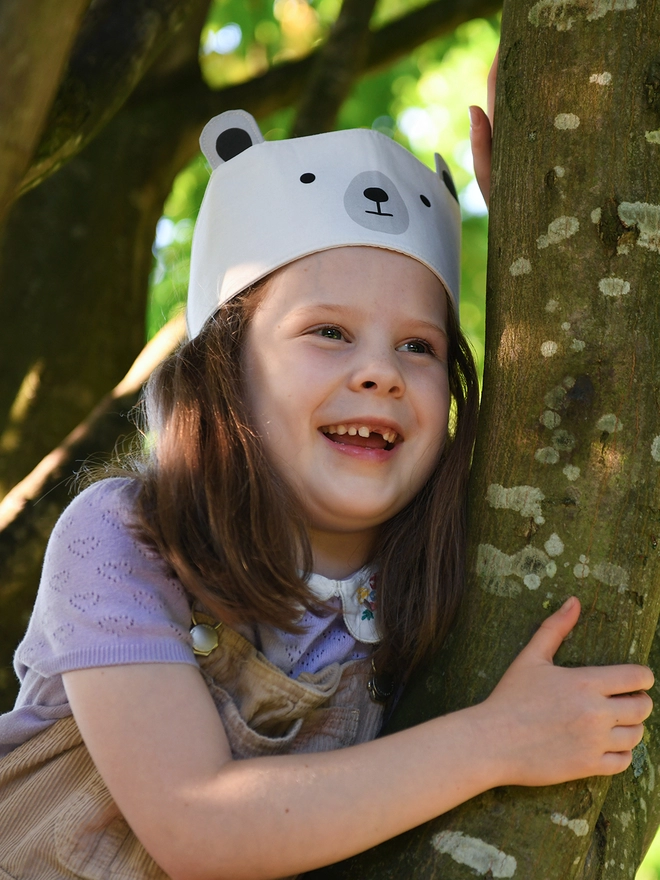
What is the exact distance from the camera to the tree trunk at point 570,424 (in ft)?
5.99

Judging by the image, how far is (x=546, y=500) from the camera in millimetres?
1875

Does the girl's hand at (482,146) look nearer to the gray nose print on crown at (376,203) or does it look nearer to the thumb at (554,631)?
the gray nose print on crown at (376,203)

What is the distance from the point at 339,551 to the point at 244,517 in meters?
0.35

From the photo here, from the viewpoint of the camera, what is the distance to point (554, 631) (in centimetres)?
181

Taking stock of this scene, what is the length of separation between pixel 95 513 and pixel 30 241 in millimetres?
2750

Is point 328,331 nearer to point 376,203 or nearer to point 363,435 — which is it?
point 363,435

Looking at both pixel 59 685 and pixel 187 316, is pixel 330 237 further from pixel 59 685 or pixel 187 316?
pixel 59 685

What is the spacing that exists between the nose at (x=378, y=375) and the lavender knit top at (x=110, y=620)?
46 centimetres

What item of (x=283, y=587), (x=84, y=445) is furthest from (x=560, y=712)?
(x=84, y=445)

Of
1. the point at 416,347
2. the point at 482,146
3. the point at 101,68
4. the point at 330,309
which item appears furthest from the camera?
the point at 101,68

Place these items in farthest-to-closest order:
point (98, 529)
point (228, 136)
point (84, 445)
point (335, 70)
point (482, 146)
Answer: point (335, 70), point (84, 445), point (228, 136), point (482, 146), point (98, 529)

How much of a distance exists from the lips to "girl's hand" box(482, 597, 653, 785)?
639 mm

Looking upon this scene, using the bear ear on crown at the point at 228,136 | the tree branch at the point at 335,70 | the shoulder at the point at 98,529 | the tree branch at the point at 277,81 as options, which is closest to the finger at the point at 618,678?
the shoulder at the point at 98,529

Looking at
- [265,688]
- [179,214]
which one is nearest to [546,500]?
[265,688]
